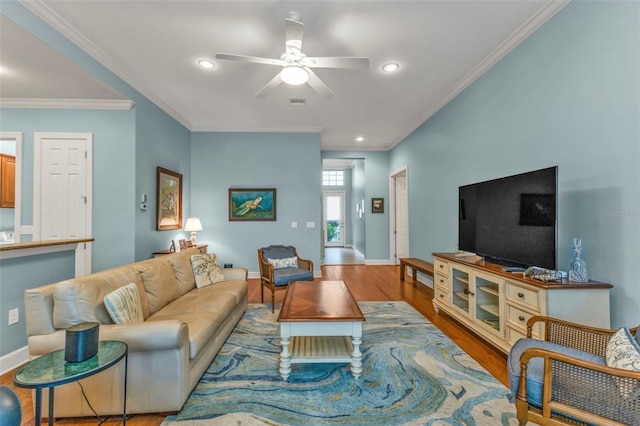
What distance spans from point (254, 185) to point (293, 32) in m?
3.61

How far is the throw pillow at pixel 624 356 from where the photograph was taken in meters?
1.12

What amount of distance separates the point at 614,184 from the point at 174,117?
546 cm

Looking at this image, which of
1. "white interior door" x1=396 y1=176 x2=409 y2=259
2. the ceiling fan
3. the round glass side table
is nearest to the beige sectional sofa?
the round glass side table

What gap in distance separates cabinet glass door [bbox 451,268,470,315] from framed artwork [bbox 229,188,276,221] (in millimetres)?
3423

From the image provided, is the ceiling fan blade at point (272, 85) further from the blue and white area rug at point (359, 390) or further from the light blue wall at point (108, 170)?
the blue and white area rug at point (359, 390)

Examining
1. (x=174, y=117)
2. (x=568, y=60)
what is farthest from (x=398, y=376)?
(x=174, y=117)

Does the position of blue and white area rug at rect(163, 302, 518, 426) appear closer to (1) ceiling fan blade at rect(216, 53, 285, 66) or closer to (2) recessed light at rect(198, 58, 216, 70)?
(1) ceiling fan blade at rect(216, 53, 285, 66)

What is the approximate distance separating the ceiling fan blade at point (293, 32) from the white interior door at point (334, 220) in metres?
9.04

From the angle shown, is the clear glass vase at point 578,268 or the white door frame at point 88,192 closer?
the clear glass vase at point 578,268

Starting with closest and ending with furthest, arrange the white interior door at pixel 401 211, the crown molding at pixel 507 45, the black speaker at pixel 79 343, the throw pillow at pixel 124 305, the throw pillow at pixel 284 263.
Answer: the black speaker at pixel 79 343
the throw pillow at pixel 124 305
the crown molding at pixel 507 45
the throw pillow at pixel 284 263
the white interior door at pixel 401 211

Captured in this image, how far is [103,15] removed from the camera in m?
2.31

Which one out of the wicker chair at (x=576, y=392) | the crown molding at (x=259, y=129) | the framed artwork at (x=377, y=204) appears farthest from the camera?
the framed artwork at (x=377, y=204)

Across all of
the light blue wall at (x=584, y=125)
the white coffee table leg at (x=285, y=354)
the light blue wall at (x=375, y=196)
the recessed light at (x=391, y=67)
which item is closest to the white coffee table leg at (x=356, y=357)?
the white coffee table leg at (x=285, y=354)

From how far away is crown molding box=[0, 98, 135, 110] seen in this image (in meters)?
3.36
